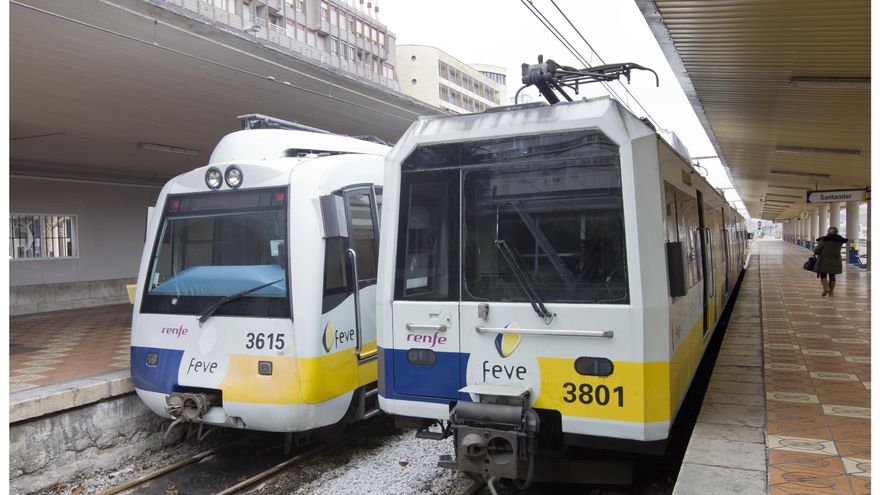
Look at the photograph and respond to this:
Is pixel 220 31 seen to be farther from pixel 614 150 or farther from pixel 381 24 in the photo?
pixel 381 24

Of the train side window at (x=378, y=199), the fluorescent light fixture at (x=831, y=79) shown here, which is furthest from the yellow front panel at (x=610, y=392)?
the fluorescent light fixture at (x=831, y=79)

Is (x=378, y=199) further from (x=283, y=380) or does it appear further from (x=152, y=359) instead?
(x=152, y=359)

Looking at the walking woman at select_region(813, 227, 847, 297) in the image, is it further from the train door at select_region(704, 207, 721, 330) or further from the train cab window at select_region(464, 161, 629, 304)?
the train cab window at select_region(464, 161, 629, 304)

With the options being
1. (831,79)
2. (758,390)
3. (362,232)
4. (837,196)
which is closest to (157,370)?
(362,232)

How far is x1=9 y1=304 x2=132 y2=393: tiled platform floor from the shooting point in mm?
6934

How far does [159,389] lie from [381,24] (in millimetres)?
65521

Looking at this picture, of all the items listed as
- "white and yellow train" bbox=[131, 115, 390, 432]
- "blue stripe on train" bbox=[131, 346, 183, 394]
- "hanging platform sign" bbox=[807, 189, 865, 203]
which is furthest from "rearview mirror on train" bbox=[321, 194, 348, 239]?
"hanging platform sign" bbox=[807, 189, 865, 203]

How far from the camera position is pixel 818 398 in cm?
593

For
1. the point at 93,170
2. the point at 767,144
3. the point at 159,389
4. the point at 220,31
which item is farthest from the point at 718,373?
the point at 93,170

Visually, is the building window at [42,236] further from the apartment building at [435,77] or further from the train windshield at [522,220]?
the apartment building at [435,77]

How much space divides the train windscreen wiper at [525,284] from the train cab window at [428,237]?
0.36 metres

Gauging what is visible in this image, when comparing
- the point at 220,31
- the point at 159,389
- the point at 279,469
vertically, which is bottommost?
the point at 279,469

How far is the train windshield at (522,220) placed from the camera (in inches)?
166

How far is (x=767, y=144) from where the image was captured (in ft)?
53.3
